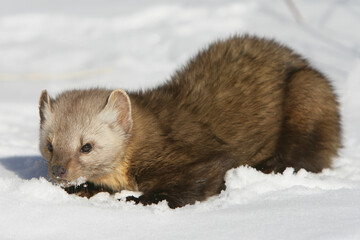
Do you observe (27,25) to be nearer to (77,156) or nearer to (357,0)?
(357,0)

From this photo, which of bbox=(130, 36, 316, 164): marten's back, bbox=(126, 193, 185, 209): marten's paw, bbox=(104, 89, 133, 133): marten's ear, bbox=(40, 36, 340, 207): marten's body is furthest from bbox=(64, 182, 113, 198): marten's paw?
bbox=(130, 36, 316, 164): marten's back

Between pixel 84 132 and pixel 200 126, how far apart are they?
2.86 feet

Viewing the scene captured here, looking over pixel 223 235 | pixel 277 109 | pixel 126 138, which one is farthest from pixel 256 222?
pixel 277 109

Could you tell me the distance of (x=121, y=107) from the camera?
418 centimetres

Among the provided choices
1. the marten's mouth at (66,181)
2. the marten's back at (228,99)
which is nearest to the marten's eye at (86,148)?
the marten's mouth at (66,181)

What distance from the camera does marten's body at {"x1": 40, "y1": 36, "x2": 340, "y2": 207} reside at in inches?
157

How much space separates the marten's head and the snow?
20cm

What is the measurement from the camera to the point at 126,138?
4164 mm

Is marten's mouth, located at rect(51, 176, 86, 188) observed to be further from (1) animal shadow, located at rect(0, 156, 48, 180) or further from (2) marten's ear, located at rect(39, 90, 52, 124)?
(1) animal shadow, located at rect(0, 156, 48, 180)

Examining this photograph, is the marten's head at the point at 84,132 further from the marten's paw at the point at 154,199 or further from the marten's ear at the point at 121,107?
the marten's paw at the point at 154,199

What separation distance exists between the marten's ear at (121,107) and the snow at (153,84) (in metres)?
0.53

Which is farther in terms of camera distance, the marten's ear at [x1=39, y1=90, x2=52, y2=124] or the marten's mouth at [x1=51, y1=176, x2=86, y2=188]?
the marten's ear at [x1=39, y1=90, x2=52, y2=124]

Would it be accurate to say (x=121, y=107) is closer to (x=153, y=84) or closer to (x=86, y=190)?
(x=86, y=190)

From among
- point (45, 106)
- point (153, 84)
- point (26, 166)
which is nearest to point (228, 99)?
point (45, 106)
